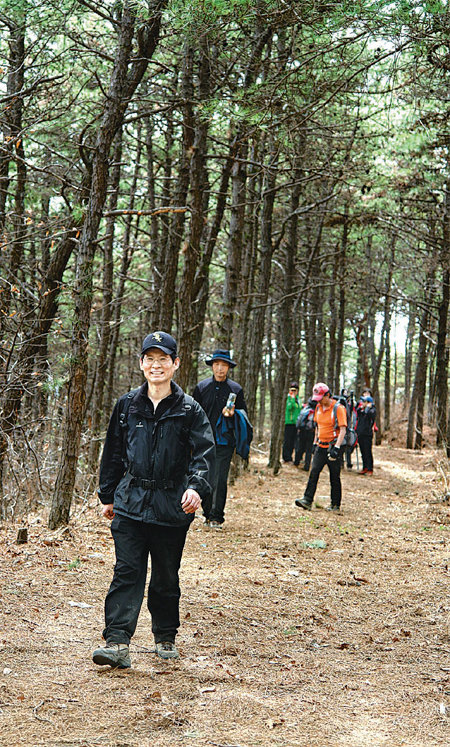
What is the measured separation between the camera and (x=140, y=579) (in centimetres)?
492

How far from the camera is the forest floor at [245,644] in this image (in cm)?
397

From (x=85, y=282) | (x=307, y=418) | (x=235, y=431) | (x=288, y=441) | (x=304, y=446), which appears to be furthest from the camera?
(x=288, y=441)

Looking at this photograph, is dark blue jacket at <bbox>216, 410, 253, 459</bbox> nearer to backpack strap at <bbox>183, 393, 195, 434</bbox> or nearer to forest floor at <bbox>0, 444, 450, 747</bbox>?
forest floor at <bbox>0, 444, 450, 747</bbox>

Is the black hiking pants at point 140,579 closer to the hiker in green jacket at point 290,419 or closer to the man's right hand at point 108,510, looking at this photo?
the man's right hand at point 108,510

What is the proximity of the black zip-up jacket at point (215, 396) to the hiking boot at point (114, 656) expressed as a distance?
209 inches

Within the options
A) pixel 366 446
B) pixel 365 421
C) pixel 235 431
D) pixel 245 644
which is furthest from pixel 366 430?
pixel 245 644

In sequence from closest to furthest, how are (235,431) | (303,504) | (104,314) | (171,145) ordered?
(235,431)
(303,504)
(104,314)
(171,145)

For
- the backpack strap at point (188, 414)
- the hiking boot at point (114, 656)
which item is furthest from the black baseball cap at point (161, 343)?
the hiking boot at point (114, 656)

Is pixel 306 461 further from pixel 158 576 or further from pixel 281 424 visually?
pixel 158 576

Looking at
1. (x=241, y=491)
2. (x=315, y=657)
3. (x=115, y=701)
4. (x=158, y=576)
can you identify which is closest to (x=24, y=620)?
(x=158, y=576)

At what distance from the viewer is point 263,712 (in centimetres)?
424

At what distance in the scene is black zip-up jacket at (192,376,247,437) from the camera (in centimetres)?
996

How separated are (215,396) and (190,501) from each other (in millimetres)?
5267

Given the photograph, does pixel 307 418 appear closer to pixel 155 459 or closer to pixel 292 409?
pixel 292 409
